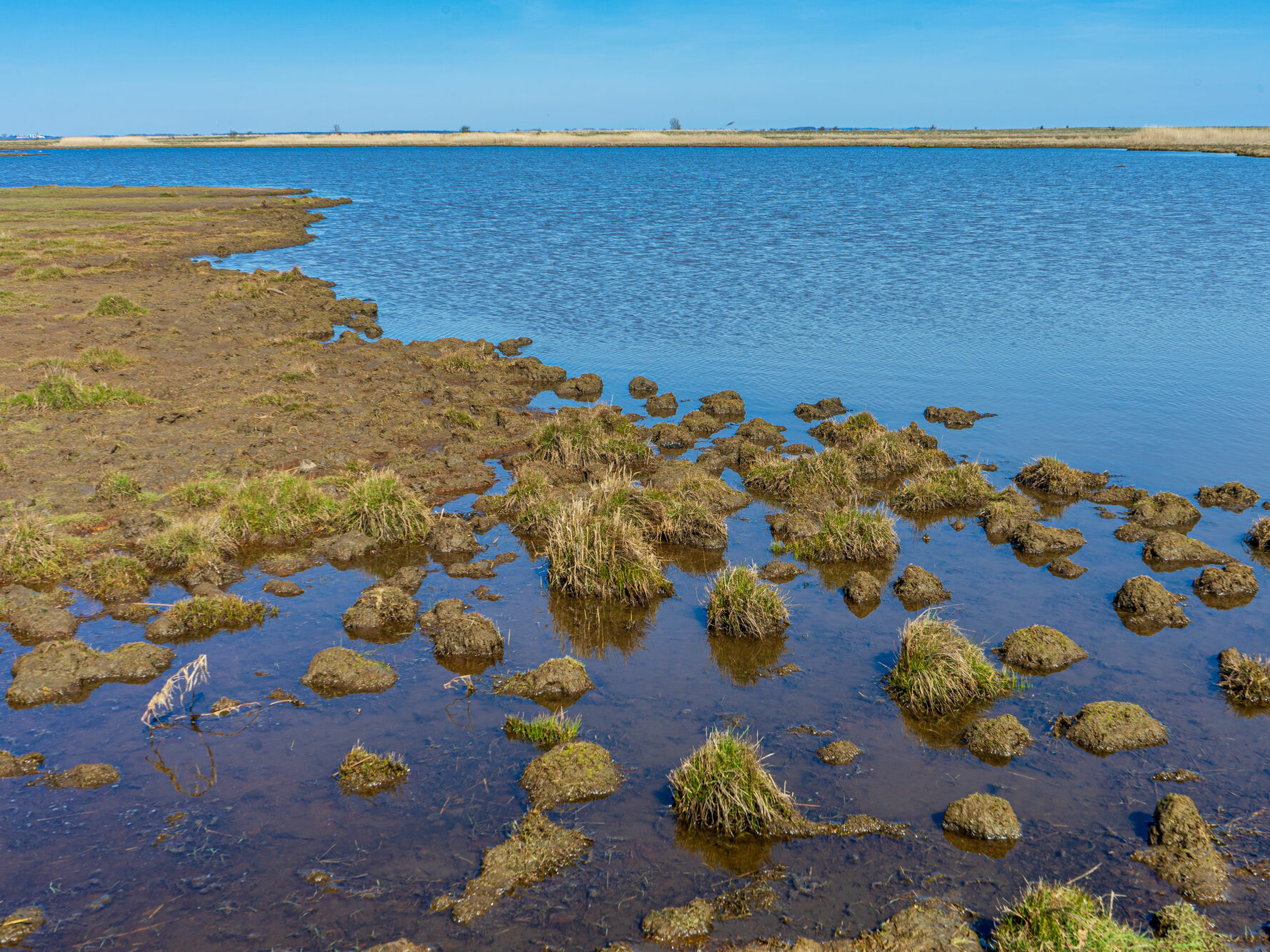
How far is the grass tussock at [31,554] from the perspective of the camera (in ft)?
47.5

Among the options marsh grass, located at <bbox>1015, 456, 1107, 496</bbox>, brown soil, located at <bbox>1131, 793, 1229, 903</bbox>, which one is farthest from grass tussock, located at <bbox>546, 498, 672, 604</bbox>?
marsh grass, located at <bbox>1015, 456, 1107, 496</bbox>

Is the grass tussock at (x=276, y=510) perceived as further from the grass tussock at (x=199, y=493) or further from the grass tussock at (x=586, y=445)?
the grass tussock at (x=586, y=445)

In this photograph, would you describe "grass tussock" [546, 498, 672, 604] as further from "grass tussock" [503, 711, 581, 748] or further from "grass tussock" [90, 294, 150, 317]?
"grass tussock" [90, 294, 150, 317]

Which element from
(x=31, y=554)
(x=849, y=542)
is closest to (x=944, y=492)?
(x=849, y=542)

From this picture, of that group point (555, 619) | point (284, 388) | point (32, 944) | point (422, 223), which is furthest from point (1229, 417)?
point (422, 223)

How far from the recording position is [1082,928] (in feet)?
24.9

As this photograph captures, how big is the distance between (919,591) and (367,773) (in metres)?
9.30

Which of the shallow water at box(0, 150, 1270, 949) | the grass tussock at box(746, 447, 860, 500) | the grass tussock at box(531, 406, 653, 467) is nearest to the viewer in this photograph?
the shallow water at box(0, 150, 1270, 949)

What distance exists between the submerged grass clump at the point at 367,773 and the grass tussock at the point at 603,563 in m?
5.05

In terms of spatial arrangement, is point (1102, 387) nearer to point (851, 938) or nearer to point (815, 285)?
point (815, 285)

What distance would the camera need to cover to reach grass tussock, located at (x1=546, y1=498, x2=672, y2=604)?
14984 millimetres

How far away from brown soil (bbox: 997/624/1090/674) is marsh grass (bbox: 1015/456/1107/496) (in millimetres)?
6696

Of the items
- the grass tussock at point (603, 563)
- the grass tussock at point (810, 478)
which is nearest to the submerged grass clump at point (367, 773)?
the grass tussock at point (603, 563)

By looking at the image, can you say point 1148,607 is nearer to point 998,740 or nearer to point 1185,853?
point 998,740
